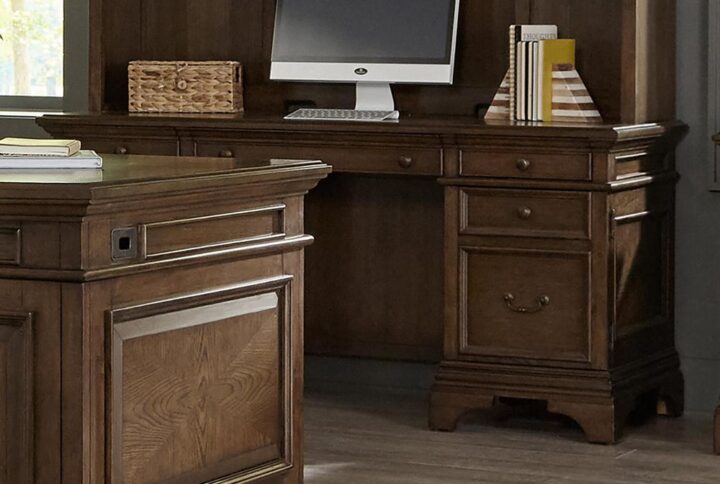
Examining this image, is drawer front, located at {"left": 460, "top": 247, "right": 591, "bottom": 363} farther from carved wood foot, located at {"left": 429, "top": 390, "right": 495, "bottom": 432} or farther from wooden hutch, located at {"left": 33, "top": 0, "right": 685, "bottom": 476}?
carved wood foot, located at {"left": 429, "top": 390, "right": 495, "bottom": 432}

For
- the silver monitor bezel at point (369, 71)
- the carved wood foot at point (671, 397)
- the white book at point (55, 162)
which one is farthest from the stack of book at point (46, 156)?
the carved wood foot at point (671, 397)

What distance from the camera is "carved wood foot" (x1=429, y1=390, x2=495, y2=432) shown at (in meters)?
4.02

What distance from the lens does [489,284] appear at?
4.00m

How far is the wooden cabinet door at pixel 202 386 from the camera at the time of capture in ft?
8.27

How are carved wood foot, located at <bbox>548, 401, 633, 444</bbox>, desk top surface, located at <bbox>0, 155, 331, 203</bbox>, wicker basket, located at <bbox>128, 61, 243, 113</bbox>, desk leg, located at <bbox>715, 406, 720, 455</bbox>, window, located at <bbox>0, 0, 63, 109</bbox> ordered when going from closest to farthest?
desk top surface, located at <bbox>0, 155, 331, 203</bbox> → desk leg, located at <bbox>715, 406, 720, 455</bbox> → carved wood foot, located at <bbox>548, 401, 633, 444</bbox> → wicker basket, located at <bbox>128, 61, 243, 113</bbox> → window, located at <bbox>0, 0, 63, 109</bbox>

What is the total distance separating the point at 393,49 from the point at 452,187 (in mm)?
668

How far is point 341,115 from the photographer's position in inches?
166

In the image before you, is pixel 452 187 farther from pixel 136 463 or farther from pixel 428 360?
pixel 136 463

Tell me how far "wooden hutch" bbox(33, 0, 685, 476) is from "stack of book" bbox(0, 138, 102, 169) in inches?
54.7

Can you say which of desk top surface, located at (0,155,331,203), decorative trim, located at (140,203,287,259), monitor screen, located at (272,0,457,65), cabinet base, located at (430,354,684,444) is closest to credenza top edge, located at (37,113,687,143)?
monitor screen, located at (272,0,457,65)

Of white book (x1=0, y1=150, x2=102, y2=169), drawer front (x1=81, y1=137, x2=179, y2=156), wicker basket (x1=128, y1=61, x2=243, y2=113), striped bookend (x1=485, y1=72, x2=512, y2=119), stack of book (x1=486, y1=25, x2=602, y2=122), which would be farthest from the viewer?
wicker basket (x1=128, y1=61, x2=243, y2=113)

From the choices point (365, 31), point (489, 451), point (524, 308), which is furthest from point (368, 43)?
point (489, 451)

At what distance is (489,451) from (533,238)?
0.59m

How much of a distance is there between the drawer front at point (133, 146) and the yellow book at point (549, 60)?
1.10 m
